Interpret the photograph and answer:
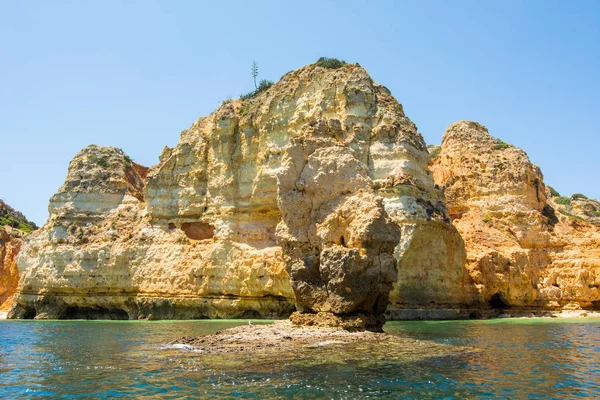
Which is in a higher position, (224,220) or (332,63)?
(332,63)

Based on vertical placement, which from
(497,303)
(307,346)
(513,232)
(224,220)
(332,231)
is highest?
(224,220)

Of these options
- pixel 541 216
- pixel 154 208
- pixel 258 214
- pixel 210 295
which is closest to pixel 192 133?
pixel 154 208

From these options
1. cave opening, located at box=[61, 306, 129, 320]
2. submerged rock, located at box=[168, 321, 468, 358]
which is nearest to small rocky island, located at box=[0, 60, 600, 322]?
cave opening, located at box=[61, 306, 129, 320]

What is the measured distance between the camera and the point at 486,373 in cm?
1180

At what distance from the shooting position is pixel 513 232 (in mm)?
39344

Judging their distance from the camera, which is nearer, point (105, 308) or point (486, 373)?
point (486, 373)

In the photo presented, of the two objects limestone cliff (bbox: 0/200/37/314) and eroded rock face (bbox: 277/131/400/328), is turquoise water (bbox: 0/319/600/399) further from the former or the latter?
limestone cliff (bbox: 0/200/37/314)

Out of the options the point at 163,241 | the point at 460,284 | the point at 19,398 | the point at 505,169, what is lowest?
the point at 19,398

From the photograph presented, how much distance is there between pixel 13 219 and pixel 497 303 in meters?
52.5

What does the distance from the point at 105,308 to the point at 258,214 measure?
13509mm

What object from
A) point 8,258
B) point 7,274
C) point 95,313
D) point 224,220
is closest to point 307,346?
point 224,220

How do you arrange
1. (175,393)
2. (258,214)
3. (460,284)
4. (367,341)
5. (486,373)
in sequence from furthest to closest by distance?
(258,214), (460,284), (367,341), (486,373), (175,393)

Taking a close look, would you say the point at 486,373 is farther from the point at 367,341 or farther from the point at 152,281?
the point at 152,281

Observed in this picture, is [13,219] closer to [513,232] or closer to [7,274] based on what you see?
[7,274]
